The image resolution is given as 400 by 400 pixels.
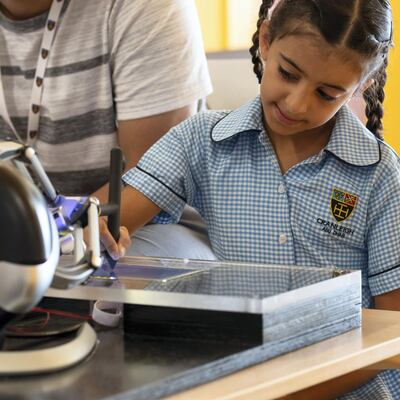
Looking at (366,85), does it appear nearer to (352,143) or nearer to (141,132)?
(352,143)

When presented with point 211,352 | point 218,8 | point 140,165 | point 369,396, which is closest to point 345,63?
point 140,165

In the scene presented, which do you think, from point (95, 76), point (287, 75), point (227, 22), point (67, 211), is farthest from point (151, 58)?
point (227, 22)

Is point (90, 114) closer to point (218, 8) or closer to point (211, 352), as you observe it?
point (211, 352)

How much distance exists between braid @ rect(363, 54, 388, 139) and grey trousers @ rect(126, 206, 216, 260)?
0.33m

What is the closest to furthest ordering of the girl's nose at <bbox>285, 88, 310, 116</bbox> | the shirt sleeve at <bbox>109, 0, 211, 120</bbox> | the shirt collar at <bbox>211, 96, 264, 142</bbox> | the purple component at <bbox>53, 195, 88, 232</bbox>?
1. the purple component at <bbox>53, 195, 88, 232</bbox>
2. the girl's nose at <bbox>285, 88, 310, 116</bbox>
3. the shirt collar at <bbox>211, 96, 264, 142</bbox>
4. the shirt sleeve at <bbox>109, 0, 211, 120</bbox>

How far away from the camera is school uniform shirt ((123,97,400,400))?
1378 millimetres

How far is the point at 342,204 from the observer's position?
4.57 feet

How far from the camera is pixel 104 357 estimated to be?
835 mm

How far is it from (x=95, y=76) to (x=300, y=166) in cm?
44

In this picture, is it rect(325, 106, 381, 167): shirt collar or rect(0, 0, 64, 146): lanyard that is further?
rect(0, 0, 64, 146): lanyard

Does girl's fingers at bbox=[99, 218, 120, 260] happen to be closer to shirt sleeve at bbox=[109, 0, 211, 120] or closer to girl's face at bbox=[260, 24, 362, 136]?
girl's face at bbox=[260, 24, 362, 136]

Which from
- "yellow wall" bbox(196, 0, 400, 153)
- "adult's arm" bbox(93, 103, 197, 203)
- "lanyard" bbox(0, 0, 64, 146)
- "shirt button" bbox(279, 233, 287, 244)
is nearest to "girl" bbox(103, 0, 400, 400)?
"shirt button" bbox(279, 233, 287, 244)

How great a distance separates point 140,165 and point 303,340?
61cm

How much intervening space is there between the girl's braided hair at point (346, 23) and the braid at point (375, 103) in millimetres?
Result: 88
